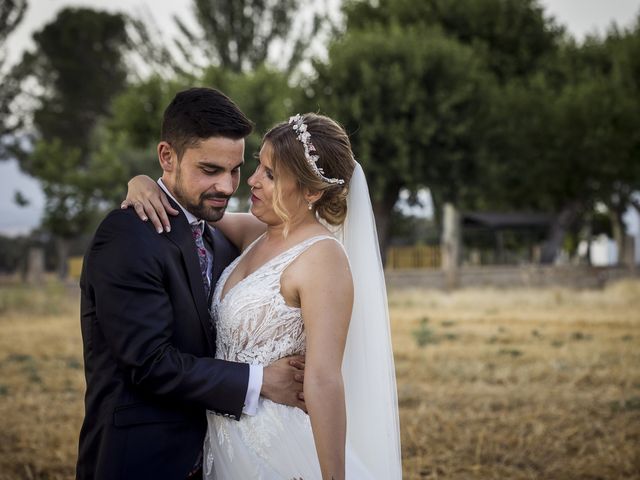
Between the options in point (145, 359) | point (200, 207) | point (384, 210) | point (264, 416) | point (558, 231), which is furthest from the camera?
point (558, 231)

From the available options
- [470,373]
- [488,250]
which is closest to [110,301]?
[470,373]

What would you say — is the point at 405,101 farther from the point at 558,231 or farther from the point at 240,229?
the point at 240,229

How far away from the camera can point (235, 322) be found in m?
3.19

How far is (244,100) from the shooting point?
88.5 ft

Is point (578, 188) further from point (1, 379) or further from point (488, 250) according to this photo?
point (1, 379)

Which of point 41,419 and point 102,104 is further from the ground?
point 102,104

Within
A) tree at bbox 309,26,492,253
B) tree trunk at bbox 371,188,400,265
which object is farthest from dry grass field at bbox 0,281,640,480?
tree trunk at bbox 371,188,400,265

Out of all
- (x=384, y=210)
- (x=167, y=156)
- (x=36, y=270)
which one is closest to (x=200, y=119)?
(x=167, y=156)

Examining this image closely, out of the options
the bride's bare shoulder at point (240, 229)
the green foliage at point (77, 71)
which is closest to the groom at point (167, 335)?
the bride's bare shoulder at point (240, 229)

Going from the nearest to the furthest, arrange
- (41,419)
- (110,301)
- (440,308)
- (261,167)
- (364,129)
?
(110,301)
(261,167)
(41,419)
(440,308)
(364,129)

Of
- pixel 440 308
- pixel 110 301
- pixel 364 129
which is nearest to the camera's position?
pixel 110 301

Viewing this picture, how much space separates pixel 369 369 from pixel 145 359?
1.12 meters

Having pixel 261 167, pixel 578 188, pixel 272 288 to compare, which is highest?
pixel 578 188

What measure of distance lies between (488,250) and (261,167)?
4174cm
